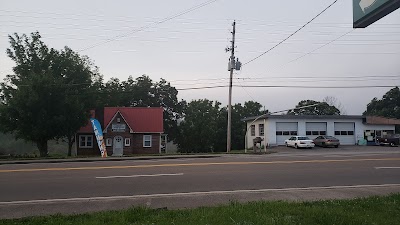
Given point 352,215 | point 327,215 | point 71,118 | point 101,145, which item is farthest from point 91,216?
point 71,118

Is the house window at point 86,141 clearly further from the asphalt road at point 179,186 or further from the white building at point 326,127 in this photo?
the asphalt road at point 179,186

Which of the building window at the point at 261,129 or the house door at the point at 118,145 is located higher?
the building window at the point at 261,129

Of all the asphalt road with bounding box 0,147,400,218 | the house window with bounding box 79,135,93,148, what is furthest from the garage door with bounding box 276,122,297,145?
the asphalt road with bounding box 0,147,400,218

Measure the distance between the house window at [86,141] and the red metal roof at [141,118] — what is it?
3.00m

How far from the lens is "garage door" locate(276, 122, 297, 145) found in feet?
139

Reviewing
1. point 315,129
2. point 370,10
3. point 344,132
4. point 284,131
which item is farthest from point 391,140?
point 370,10

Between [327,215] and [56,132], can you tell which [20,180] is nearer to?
[327,215]

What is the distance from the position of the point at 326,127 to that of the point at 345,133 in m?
2.66

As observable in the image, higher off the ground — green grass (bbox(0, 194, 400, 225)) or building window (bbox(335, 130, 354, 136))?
building window (bbox(335, 130, 354, 136))

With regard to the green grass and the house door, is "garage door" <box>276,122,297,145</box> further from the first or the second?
the green grass

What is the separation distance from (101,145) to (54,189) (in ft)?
79.3

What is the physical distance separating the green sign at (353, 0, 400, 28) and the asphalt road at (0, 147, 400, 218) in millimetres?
4667

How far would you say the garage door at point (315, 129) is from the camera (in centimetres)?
4344

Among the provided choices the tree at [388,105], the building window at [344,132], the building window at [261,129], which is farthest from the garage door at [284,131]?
the tree at [388,105]
